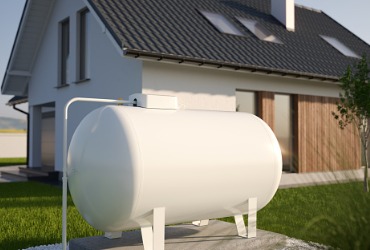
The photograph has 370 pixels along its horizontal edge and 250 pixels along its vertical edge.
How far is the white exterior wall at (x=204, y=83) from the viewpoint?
1110 centimetres

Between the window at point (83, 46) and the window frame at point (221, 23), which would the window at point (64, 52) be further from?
the window frame at point (221, 23)

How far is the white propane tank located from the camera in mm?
4617

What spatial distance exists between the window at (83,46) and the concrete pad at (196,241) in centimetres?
877

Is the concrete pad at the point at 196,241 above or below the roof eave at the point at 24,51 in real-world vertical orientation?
below

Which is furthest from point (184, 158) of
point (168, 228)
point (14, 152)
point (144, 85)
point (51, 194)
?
point (14, 152)

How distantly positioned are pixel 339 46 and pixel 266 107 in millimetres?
6150

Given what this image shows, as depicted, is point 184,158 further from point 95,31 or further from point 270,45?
point 270,45

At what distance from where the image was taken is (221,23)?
1401 centimetres

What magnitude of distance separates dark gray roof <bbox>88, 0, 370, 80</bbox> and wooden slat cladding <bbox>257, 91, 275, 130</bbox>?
1.00 metres

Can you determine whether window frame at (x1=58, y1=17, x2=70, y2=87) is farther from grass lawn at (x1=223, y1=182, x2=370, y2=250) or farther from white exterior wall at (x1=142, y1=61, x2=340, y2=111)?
grass lawn at (x1=223, y1=182, x2=370, y2=250)

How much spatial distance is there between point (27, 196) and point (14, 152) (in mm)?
23399

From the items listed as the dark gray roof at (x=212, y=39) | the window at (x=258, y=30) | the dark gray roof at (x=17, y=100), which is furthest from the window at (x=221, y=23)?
the dark gray roof at (x=17, y=100)

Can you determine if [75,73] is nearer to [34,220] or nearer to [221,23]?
[221,23]

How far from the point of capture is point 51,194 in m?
11.2
